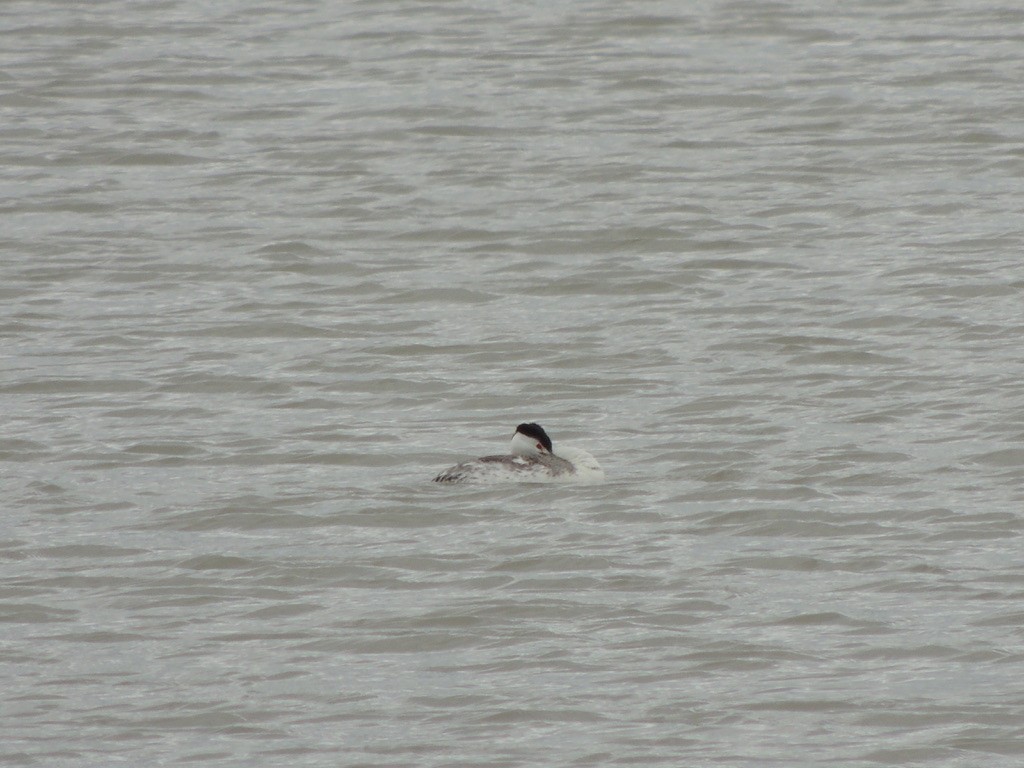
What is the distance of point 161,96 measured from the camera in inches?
891

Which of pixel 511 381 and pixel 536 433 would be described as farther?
pixel 511 381

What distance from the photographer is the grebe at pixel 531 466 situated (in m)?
12.0

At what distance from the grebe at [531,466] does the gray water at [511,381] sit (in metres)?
0.11

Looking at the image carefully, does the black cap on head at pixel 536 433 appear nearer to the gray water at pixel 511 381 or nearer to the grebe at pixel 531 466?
the grebe at pixel 531 466

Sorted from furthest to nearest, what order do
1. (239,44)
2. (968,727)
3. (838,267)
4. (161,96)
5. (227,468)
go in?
(239,44) < (161,96) < (838,267) < (227,468) < (968,727)

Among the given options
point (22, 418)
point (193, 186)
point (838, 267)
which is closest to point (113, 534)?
point (22, 418)

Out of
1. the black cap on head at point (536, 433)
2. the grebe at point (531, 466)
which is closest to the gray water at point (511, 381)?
the grebe at point (531, 466)

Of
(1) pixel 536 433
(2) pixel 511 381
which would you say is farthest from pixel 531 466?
(2) pixel 511 381

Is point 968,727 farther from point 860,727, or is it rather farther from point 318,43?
point 318,43

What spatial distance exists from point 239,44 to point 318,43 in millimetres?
858

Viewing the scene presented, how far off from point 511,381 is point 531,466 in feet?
7.29

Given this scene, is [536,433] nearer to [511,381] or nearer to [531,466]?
[531,466]

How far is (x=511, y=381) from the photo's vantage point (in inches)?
565

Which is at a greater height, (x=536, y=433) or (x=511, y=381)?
(x=536, y=433)
